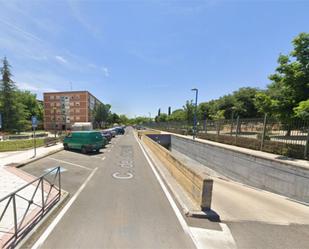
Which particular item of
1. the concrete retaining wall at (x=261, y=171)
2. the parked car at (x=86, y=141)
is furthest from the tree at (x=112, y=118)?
the concrete retaining wall at (x=261, y=171)

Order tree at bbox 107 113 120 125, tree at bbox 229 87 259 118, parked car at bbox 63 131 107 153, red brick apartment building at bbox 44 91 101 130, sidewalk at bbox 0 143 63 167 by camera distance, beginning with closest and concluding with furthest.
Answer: sidewalk at bbox 0 143 63 167, parked car at bbox 63 131 107 153, tree at bbox 229 87 259 118, red brick apartment building at bbox 44 91 101 130, tree at bbox 107 113 120 125

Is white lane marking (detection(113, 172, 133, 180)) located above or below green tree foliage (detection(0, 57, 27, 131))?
below

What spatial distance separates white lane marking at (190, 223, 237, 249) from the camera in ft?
11.8

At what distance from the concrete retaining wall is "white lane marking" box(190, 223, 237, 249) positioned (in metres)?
5.12

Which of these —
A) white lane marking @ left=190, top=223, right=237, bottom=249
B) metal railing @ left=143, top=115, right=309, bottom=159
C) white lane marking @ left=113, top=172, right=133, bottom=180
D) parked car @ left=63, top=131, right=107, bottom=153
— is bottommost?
white lane marking @ left=113, top=172, right=133, bottom=180

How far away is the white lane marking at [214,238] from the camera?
141 inches

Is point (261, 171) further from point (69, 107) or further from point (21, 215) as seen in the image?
point (69, 107)

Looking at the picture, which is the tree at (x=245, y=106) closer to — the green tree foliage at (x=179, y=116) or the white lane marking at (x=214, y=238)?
the green tree foliage at (x=179, y=116)

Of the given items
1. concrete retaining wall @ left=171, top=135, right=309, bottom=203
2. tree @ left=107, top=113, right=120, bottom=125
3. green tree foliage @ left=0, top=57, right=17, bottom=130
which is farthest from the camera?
tree @ left=107, top=113, right=120, bottom=125

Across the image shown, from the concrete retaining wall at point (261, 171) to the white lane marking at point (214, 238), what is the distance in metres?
5.12

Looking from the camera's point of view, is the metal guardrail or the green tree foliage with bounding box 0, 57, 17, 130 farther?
the green tree foliage with bounding box 0, 57, 17, 130

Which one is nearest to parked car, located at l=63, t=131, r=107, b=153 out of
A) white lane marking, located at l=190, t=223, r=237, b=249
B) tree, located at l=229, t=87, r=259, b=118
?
white lane marking, located at l=190, t=223, r=237, b=249

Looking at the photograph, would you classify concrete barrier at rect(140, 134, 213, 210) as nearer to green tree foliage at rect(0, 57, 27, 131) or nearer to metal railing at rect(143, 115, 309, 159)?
metal railing at rect(143, 115, 309, 159)

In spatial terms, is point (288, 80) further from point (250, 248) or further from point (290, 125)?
point (250, 248)
